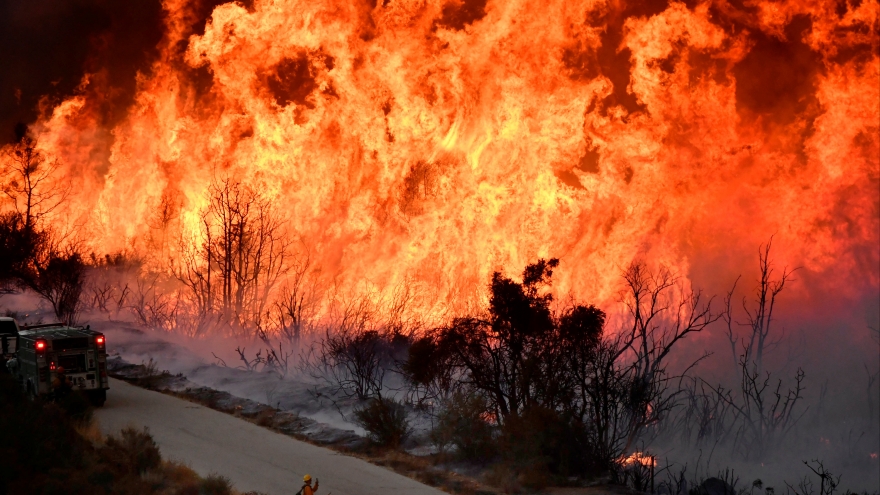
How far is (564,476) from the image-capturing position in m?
16.2

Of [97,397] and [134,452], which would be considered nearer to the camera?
[134,452]

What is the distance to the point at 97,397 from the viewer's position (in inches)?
787

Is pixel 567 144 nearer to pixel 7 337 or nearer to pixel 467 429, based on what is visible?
pixel 467 429

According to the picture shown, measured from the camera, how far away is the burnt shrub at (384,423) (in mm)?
18438

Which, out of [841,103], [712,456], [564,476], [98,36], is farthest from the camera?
[98,36]

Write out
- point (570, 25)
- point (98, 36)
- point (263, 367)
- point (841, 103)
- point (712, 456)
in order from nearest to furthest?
point (712, 456) < point (263, 367) < point (841, 103) < point (570, 25) < point (98, 36)

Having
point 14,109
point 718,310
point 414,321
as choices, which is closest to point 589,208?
point 718,310

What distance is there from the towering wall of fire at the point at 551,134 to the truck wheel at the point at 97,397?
1092cm

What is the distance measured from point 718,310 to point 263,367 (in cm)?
1323

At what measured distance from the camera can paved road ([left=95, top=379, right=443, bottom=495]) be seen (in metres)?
15.2

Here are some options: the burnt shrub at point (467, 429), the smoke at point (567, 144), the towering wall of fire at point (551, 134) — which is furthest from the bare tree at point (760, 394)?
the burnt shrub at point (467, 429)

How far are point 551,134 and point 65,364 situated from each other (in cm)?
1666

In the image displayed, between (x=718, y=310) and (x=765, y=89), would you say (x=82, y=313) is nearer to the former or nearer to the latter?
(x=718, y=310)

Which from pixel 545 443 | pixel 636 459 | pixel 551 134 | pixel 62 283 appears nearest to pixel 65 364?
pixel 545 443
